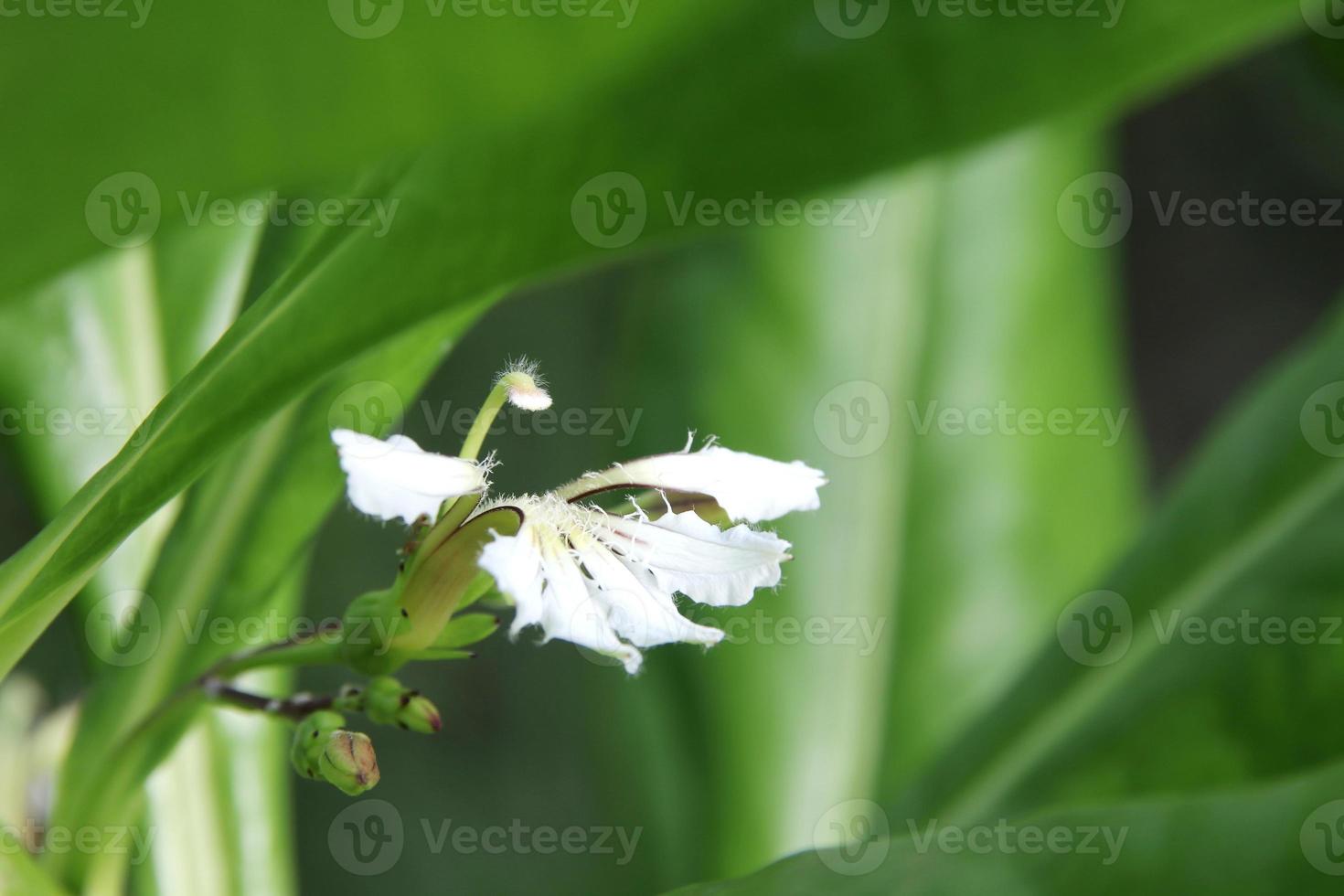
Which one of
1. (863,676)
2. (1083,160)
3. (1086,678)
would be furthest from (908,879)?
(1083,160)

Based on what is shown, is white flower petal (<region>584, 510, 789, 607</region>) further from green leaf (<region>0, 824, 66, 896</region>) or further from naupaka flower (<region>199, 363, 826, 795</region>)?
green leaf (<region>0, 824, 66, 896</region>)

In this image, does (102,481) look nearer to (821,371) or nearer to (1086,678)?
(1086,678)

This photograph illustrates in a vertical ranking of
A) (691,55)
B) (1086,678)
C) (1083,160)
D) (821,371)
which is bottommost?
(1086,678)

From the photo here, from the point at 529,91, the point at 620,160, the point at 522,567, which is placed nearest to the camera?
the point at 529,91

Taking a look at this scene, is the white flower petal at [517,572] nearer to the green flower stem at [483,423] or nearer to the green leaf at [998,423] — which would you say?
the green flower stem at [483,423]

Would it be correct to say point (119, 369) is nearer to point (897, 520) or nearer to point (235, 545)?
point (235, 545)

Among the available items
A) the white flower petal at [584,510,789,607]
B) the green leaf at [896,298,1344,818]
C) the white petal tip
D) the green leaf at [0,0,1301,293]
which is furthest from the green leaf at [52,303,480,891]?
the green leaf at [896,298,1344,818]

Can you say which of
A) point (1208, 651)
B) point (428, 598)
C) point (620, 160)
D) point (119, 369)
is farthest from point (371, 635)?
point (1208, 651)

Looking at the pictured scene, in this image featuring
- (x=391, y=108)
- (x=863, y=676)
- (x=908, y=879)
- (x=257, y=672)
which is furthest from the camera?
(x=863, y=676)
